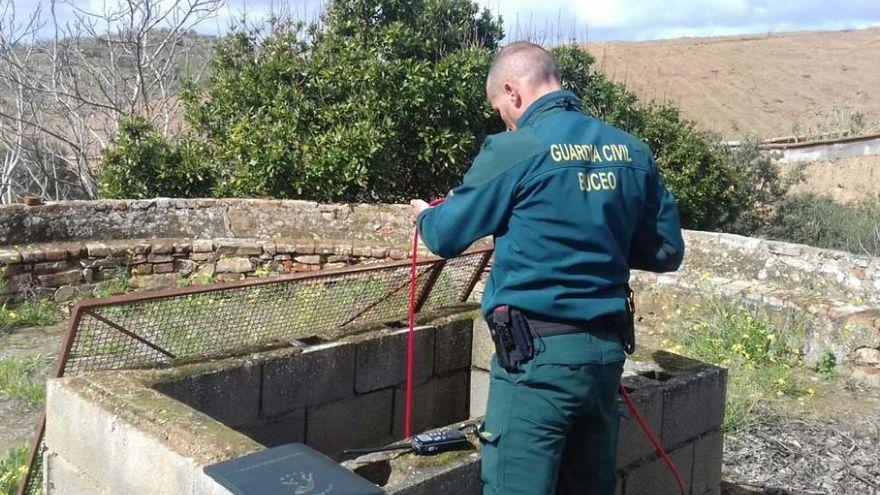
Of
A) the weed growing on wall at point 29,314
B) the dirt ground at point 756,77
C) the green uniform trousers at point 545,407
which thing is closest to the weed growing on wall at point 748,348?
the green uniform trousers at point 545,407

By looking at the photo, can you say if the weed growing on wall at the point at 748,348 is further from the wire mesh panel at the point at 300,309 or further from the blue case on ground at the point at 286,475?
the blue case on ground at the point at 286,475

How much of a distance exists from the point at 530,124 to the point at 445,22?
8240 millimetres

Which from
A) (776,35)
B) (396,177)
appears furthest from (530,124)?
(776,35)

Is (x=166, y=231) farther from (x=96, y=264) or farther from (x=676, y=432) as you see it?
(x=676, y=432)

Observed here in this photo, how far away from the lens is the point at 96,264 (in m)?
8.12

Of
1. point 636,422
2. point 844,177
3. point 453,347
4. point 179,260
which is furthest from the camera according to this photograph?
point 844,177

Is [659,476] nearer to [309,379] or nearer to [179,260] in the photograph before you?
[309,379]

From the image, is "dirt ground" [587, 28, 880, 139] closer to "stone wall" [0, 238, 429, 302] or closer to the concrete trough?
"stone wall" [0, 238, 429, 302]

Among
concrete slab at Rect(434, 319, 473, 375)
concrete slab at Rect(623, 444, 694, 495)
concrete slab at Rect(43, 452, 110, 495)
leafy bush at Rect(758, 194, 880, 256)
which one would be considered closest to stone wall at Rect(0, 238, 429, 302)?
concrete slab at Rect(434, 319, 473, 375)

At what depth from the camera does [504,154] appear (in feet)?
9.07

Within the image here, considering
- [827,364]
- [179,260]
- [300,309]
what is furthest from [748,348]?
[179,260]

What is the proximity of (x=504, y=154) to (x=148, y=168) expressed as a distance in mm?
7624

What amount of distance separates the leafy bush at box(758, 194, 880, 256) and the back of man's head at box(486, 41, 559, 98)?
945 cm

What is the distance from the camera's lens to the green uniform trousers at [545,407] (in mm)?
2785
